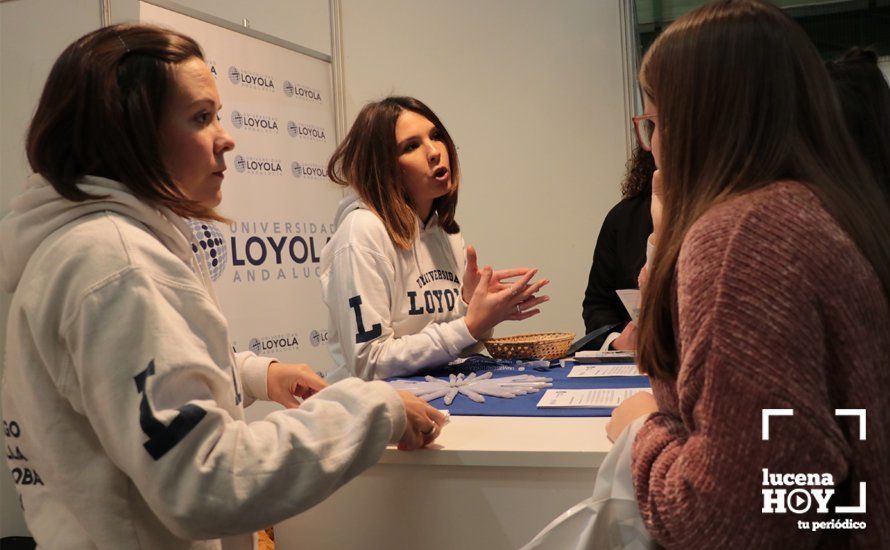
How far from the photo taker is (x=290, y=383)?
5.39 feet

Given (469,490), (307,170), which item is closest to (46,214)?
(469,490)

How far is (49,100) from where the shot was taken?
3.94 ft

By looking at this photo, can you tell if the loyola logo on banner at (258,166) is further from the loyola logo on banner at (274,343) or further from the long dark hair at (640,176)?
the long dark hair at (640,176)

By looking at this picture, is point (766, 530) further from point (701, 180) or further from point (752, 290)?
point (701, 180)

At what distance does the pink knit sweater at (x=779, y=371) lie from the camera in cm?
87

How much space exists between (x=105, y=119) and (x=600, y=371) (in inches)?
52.1

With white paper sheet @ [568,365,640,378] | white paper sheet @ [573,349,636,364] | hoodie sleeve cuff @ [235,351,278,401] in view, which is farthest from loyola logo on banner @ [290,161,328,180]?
hoodie sleeve cuff @ [235,351,278,401]

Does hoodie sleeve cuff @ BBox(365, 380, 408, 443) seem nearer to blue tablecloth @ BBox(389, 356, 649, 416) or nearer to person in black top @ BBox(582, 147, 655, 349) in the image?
blue tablecloth @ BBox(389, 356, 649, 416)

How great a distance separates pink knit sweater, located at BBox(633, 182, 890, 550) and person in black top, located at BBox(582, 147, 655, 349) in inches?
79.1

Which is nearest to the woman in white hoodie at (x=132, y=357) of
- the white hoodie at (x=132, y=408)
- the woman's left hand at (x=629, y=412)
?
the white hoodie at (x=132, y=408)

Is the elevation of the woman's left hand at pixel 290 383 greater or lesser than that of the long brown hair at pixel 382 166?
lesser

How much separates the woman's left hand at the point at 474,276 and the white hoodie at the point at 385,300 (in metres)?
0.13

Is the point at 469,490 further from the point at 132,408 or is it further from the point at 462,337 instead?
the point at 462,337

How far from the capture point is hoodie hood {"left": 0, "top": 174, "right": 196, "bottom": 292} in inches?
45.1
